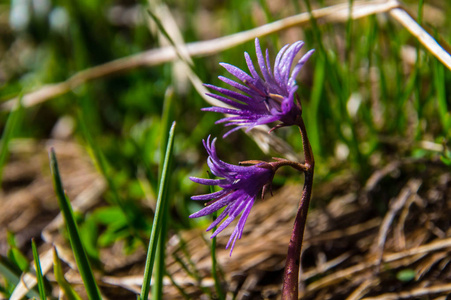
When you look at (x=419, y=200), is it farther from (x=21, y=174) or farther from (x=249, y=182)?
(x=21, y=174)

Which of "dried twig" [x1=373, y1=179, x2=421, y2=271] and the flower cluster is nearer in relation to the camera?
the flower cluster

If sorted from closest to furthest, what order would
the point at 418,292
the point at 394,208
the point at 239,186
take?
the point at 239,186 < the point at 418,292 < the point at 394,208

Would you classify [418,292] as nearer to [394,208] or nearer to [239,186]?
[394,208]

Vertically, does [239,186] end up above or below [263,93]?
below

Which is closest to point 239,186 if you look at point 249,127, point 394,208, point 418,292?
point 249,127

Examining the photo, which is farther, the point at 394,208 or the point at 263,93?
the point at 394,208

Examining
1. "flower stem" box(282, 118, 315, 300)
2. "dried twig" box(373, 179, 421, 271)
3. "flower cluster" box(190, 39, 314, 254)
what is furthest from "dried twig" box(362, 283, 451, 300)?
"flower cluster" box(190, 39, 314, 254)

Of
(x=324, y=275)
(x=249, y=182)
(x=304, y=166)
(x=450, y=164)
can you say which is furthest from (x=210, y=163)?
(x=450, y=164)

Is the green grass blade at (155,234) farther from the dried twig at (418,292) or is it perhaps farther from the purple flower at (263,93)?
the dried twig at (418,292)

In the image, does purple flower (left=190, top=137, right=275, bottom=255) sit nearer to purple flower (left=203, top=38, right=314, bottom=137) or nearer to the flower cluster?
the flower cluster

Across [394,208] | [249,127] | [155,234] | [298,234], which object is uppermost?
[249,127]

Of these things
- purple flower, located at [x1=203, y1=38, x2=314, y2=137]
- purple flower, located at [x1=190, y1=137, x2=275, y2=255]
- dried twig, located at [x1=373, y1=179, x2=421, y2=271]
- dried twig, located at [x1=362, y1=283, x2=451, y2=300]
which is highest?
purple flower, located at [x1=203, y1=38, x2=314, y2=137]
